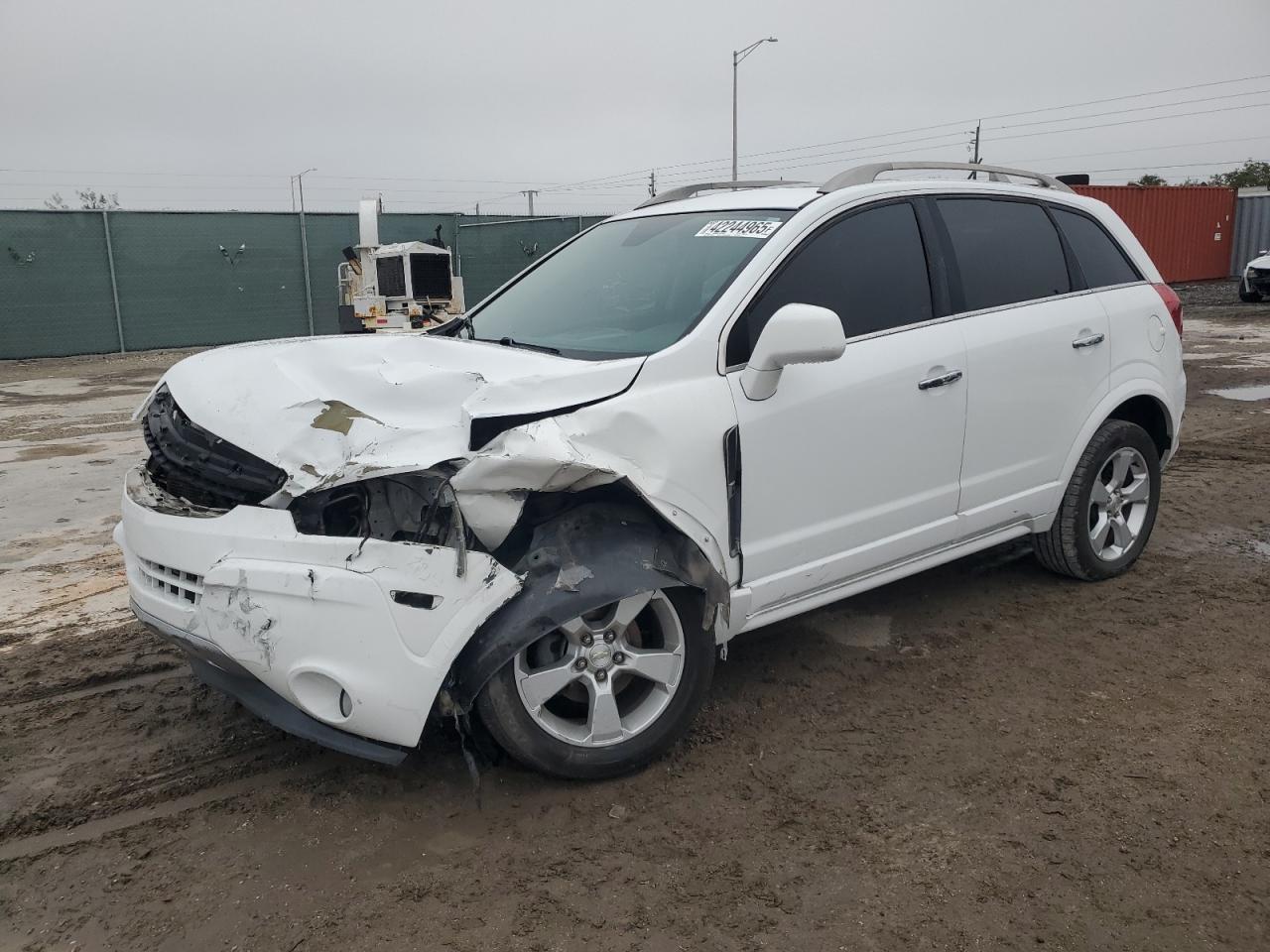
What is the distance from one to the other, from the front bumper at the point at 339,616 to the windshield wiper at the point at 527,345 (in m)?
1.01

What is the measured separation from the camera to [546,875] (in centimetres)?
268

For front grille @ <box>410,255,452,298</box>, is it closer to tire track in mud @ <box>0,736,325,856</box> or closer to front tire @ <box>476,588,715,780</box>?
tire track in mud @ <box>0,736,325,856</box>

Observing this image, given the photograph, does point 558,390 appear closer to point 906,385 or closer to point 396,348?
point 396,348

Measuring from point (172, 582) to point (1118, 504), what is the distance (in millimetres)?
4145

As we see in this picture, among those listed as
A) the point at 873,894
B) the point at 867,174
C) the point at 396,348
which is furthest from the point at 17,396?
the point at 873,894

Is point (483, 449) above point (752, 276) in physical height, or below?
below

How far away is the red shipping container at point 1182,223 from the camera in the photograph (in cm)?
2928

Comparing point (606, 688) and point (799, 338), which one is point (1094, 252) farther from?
point (606, 688)

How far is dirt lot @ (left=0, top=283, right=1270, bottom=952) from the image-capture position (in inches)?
98.3

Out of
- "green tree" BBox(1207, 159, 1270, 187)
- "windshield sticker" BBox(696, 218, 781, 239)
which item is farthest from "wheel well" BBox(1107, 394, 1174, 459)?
"green tree" BBox(1207, 159, 1270, 187)

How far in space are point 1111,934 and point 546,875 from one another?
142cm

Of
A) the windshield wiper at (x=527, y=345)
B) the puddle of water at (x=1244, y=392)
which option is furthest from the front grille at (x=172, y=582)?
the puddle of water at (x=1244, y=392)

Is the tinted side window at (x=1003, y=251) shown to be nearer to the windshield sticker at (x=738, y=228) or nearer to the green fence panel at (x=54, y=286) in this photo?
the windshield sticker at (x=738, y=228)

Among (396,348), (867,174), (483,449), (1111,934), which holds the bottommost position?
(1111,934)
